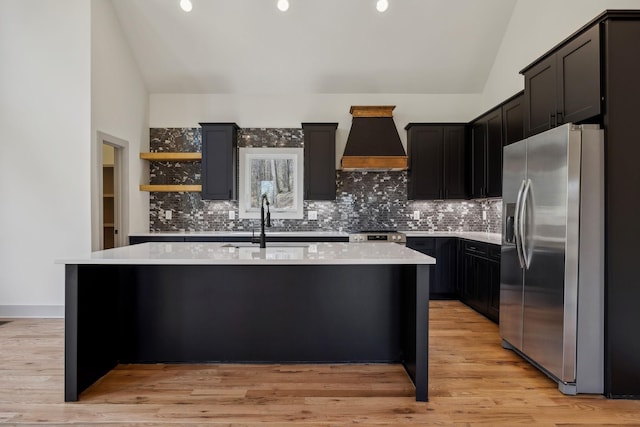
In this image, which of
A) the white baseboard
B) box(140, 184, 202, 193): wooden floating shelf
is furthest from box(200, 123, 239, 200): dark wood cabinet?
the white baseboard

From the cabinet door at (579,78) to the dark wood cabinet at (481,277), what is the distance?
1.75 meters

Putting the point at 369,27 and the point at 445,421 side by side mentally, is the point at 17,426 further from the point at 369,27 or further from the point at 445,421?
the point at 369,27

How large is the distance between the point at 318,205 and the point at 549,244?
3695mm

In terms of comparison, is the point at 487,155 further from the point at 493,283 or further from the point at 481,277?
the point at 493,283

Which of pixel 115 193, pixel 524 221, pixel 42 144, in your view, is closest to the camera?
pixel 524 221

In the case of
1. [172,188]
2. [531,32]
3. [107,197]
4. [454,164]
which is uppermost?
[531,32]

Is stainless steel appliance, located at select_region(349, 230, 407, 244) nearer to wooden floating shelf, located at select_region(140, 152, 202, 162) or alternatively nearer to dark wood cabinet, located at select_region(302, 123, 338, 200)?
dark wood cabinet, located at select_region(302, 123, 338, 200)

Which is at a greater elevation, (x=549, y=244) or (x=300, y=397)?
(x=549, y=244)

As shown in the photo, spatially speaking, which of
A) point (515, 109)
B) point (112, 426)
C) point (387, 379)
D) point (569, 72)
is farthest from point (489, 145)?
point (112, 426)

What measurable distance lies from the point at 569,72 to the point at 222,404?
333cm

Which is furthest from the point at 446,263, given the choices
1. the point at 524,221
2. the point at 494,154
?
the point at 524,221

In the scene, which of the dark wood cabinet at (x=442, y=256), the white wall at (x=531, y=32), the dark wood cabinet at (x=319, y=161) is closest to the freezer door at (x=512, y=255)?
the white wall at (x=531, y=32)

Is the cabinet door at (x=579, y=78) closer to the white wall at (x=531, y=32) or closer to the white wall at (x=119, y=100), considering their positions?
the white wall at (x=531, y=32)

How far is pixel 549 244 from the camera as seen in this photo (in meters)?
2.84
